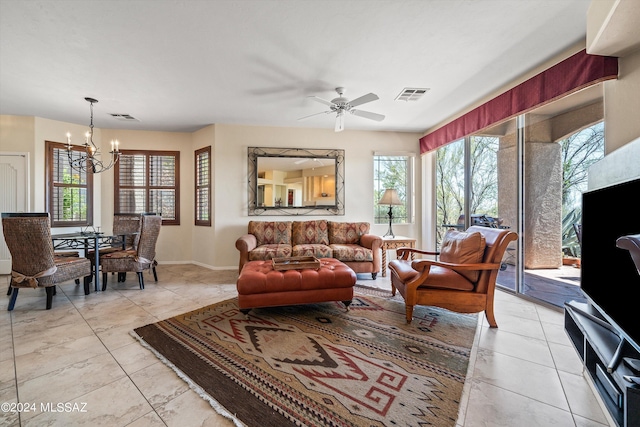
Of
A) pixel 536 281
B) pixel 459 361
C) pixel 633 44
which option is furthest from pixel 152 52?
pixel 536 281

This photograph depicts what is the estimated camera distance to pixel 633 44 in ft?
6.23

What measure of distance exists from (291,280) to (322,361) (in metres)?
0.83

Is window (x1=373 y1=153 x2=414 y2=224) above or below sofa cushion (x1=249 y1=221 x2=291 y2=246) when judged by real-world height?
above

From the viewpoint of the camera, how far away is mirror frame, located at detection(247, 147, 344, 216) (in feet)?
16.0

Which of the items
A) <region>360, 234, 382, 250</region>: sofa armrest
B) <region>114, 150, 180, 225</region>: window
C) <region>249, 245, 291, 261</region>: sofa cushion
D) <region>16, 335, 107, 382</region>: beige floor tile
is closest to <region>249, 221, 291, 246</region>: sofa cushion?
<region>249, 245, 291, 261</region>: sofa cushion

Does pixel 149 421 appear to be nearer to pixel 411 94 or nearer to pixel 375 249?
pixel 375 249

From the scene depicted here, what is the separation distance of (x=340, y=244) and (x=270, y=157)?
2.06 meters

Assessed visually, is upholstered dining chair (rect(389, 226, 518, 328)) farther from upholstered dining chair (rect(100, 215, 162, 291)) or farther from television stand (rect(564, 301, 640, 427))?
upholstered dining chair (rect(100, 215, 162, 291))

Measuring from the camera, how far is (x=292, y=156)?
495 cm

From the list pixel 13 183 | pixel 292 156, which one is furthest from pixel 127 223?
pixel 292 156

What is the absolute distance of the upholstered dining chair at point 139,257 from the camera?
350 centimetres

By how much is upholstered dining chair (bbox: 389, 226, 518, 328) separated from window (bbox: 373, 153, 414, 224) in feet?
8.92

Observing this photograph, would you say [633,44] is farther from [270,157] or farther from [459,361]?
[270,157]

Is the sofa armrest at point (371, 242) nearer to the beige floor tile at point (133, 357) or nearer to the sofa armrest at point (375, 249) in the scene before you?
the sofa armrest at point (375, 249)
